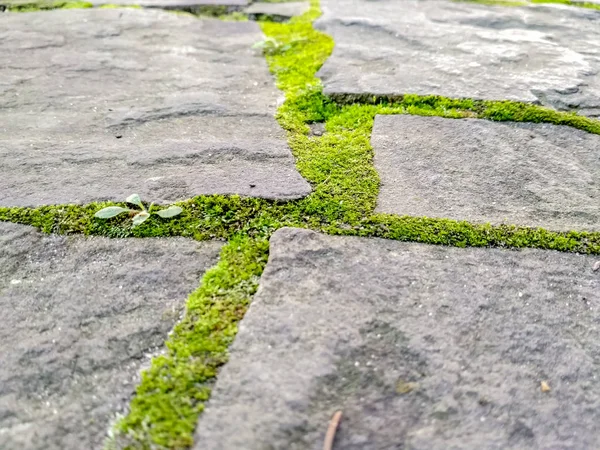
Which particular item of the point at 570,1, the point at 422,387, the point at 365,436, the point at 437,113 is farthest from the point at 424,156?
the point at 570,1

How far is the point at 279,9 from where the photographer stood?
3.24 metres

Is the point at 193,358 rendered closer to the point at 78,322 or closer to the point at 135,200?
the point at 78,322

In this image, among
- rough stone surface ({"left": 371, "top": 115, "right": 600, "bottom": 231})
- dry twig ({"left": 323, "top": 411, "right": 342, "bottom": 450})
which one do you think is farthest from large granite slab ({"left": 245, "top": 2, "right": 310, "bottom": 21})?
dry twig ({"left": 323, "top": 411, "right": 342, "bottom": 450})

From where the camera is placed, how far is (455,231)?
→ 1.47 meters

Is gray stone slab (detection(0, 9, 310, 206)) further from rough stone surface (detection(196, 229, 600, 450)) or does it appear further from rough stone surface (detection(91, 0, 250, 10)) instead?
rough stone surface (detection(196, 229, 600, 450))

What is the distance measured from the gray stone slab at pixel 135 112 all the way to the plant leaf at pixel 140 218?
9 cm

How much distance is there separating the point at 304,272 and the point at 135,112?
3.71 ft

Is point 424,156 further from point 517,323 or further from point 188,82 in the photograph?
point 188,82

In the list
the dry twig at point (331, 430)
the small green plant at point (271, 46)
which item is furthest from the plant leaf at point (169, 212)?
the small green plant at point (271, 46)

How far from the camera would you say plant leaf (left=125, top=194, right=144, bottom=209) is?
152 cm

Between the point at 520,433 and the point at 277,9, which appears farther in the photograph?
the point at 277,9

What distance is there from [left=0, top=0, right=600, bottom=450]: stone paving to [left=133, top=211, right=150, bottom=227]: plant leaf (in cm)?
3

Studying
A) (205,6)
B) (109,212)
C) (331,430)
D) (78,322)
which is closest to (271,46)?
(205,6)

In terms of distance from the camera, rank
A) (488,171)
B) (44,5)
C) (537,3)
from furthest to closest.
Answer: (537,3) → (44,5) → (488,171)
